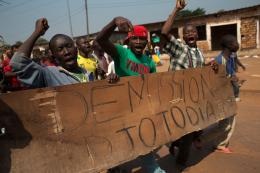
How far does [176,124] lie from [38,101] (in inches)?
66.0

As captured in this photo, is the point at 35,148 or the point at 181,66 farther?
the point at 181,66

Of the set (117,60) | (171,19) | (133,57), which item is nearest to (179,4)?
(171,19)

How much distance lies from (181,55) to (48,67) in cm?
181

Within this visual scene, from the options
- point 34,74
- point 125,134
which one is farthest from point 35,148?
point 125,134

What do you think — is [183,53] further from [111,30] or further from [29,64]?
[29,64]

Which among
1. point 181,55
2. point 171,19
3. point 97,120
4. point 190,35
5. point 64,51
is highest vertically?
point 171,19

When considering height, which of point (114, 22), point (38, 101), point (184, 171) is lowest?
point (184, 171)

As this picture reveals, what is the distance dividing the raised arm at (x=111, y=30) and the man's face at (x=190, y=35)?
1310 mm

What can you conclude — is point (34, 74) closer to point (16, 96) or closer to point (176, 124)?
point (16, 96)

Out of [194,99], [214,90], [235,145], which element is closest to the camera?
[194,99]

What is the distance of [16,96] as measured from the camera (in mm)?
2160

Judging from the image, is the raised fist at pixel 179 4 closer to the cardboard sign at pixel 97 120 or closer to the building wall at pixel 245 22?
the cardboard sign at pixel 97 120

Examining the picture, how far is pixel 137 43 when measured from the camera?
10.3 ft

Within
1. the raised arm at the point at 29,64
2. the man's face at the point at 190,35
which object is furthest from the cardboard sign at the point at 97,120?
the man's face at the point at 190,35
